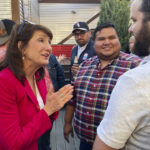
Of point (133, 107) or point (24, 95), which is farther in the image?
point (24, 95)

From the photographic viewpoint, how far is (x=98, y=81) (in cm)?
187

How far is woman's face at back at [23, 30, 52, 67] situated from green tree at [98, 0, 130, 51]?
17.7ft

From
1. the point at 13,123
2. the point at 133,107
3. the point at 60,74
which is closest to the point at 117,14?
the point at 60,74

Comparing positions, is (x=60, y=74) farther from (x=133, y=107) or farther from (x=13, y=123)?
(x=133, y=107)

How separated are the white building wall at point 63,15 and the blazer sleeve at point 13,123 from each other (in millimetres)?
9013

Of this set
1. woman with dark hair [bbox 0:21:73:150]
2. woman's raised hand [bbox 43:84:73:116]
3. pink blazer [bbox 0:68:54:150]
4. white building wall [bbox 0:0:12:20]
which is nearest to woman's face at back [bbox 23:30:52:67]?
woman with dark hair [bbox 0:21:73:150]

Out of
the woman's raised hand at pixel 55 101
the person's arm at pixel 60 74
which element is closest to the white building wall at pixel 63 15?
the person's arm at pixel 60 74

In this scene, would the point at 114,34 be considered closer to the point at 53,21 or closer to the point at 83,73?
the point at 83,73

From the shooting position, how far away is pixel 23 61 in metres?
1.55

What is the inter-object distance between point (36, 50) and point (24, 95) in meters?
0.43

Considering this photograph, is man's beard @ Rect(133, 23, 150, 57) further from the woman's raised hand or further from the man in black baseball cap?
the man in black baseball cap

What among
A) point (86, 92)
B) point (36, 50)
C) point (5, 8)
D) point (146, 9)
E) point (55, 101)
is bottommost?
point (86, 92)

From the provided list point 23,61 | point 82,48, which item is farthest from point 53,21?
point 23,61

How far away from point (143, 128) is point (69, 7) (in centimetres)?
1002
